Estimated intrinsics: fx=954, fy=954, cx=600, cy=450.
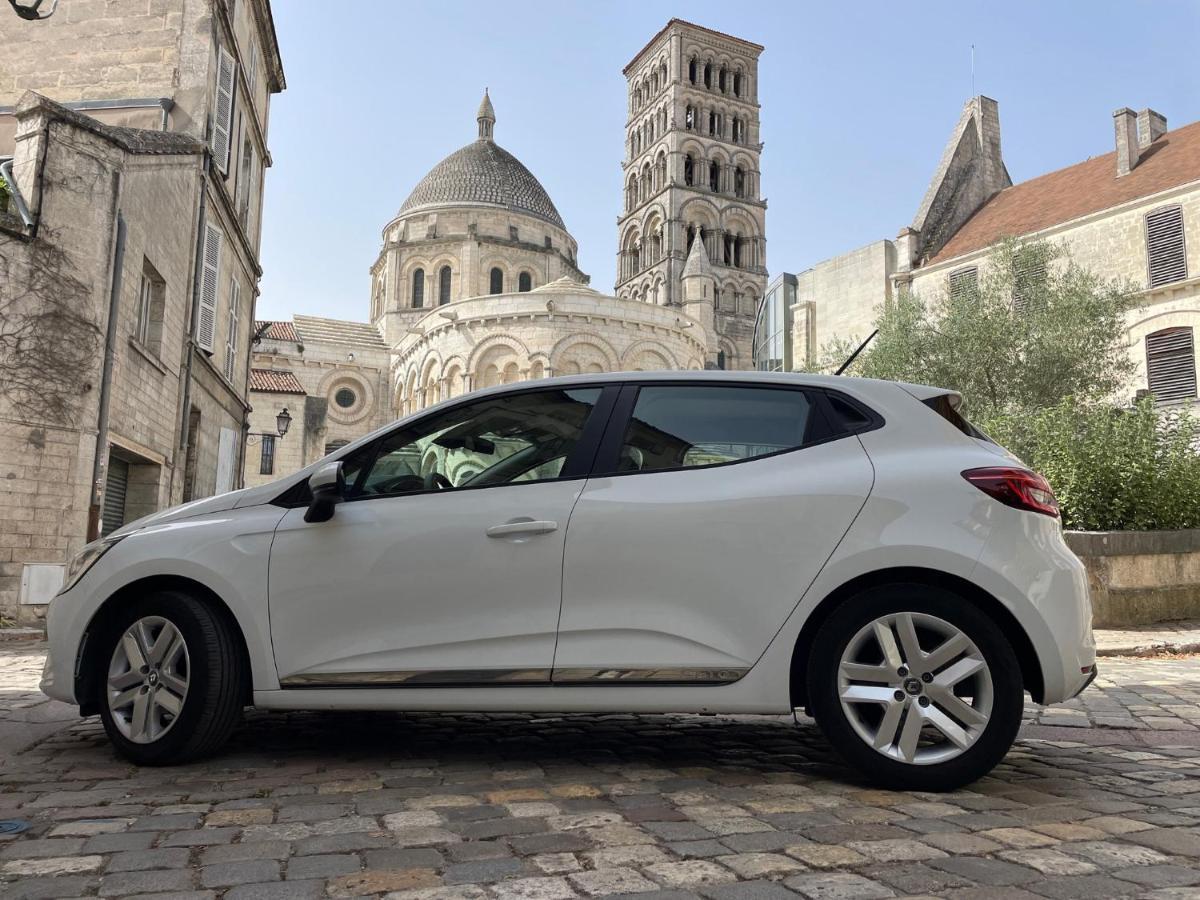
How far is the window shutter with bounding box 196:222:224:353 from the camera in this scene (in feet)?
53.2

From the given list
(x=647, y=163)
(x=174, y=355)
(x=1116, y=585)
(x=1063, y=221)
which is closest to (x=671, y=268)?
(x=647, y=163)

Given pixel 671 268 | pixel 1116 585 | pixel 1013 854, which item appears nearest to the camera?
pixel 1013 854

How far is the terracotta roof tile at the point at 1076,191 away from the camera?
95.8 ft

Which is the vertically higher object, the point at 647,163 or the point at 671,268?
the point at 647,163

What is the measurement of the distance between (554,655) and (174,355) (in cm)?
1332

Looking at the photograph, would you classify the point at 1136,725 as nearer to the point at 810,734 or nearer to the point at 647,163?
the point at 810,734

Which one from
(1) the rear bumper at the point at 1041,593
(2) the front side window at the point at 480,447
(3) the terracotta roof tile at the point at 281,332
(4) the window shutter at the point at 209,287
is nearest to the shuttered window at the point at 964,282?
(4) the window shutter at the point at 209,287

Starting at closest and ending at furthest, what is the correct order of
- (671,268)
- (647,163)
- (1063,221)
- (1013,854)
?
(1013,854) → (1063,221) → (671,268) → (647,163)

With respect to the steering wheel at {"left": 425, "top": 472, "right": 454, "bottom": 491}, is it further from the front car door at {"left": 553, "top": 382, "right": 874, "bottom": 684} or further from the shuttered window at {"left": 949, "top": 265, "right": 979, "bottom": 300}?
the shuttered window at {"left": 949, "top": 265, "right": 979, "bottom": 300}

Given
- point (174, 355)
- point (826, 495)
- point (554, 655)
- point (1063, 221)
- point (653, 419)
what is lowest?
point (554, 655)

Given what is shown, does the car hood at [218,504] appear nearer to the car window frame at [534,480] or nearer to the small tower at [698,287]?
the car window frame at [534,480]

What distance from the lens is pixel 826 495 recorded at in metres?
3.47

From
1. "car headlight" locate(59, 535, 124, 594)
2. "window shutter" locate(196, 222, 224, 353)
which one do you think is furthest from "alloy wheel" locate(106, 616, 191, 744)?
"window shutter" locate(196, 222, 224, 353)

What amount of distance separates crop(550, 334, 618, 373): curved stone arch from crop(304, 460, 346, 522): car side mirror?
→ 135 ft
